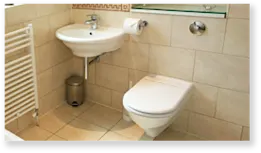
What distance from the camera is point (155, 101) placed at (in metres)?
1.92

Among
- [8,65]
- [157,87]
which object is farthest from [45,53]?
[157,87]

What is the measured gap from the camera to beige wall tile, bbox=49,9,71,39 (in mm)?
2342

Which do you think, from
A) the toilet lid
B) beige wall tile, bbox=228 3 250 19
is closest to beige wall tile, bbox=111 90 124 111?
the toilet lid

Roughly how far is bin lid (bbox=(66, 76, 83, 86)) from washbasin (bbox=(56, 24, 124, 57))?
0.39m

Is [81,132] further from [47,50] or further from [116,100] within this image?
[47,50]

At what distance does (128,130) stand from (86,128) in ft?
1.11

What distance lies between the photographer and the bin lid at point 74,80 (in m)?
2.58

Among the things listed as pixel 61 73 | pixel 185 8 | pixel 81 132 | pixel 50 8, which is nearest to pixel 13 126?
pixel 81 132

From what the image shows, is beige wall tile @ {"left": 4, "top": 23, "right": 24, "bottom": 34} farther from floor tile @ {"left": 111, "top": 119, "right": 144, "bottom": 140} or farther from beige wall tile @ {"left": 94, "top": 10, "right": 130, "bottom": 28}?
floor tile @ {"left": 111, "top": 119, "right": 144, "bottom": 140}
